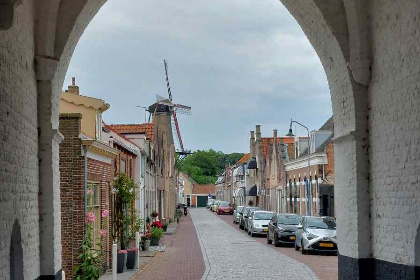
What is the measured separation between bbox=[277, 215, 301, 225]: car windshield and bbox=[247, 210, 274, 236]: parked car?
540 centimetres

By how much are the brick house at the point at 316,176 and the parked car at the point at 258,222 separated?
9.96 ft

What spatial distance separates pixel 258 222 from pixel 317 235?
1185 cm

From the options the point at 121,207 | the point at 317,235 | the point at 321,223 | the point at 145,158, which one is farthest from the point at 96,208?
the point at 145,158

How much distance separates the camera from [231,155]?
170m

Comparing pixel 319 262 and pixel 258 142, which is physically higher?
pixel 258 142

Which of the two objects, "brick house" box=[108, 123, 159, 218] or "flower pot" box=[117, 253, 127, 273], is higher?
"brick house" box=[108, 123, 159, 218]

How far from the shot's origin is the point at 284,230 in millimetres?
29188

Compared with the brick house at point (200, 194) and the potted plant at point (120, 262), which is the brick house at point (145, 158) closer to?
the potted plant at point (120, 262)

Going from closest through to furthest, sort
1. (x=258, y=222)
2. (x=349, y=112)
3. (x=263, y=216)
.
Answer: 1. (x=349, y=112)
2. (x=258, y=222)
3. (x=263, y=216)

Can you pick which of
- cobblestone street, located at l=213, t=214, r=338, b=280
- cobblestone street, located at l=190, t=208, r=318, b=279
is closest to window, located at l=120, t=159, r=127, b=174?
cobblestone street, located at l=190, t=208, r=318, b=279

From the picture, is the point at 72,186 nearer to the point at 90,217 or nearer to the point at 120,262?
the point at 90,217

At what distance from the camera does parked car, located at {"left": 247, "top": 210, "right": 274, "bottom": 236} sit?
36.1 metres

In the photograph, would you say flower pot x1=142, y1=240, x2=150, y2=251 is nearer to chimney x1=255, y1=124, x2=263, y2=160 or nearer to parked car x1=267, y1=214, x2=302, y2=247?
parked car x1=267, y1=214, x2=302, y2=247

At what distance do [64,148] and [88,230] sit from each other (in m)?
2.06
